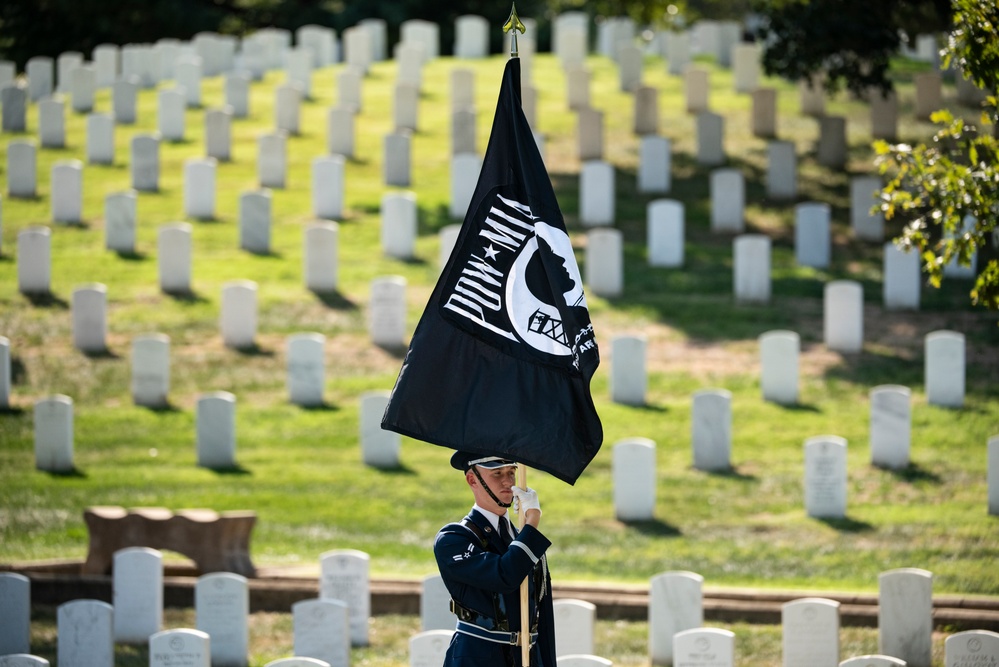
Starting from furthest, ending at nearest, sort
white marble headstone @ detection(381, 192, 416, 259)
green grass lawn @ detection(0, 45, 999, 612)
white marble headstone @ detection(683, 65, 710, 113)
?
white marble headstone @ detection(683, 65, 710, 113) → white marble headstone @ detection(381, 192, 416, 259) → green grass lawn @ detection(0, 45, 999, 612)

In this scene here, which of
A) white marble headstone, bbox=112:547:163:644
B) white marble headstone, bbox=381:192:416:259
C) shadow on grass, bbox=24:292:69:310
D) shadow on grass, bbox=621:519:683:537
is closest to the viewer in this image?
white marble headstone, bbox=112:547:163:644

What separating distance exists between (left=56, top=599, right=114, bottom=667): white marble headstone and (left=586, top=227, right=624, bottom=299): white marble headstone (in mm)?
9343

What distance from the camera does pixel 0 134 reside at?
23.0 metres

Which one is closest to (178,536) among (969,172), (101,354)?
(101,354)

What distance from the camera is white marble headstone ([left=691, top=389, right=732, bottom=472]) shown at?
12844 millimetres

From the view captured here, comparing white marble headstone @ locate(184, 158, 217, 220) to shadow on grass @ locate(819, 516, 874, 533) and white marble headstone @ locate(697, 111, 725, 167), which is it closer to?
white marble headstone @ locate(697, 111, 725, 167)

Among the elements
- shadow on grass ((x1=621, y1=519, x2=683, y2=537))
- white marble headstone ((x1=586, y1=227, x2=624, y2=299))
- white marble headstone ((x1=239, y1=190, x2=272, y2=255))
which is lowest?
shadow on grass ((x1=621, y1=519, x2=683, y2=537))

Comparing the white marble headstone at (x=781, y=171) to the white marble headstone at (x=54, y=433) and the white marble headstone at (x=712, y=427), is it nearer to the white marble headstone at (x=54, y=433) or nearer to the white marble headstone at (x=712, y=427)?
the white marble headstone at (x=712, y=427)

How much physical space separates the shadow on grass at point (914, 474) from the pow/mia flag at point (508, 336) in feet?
22.7

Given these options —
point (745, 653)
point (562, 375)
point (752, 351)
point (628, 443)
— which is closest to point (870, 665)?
point (745, 653)

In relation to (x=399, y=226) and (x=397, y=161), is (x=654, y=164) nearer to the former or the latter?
(x=397, y=161)

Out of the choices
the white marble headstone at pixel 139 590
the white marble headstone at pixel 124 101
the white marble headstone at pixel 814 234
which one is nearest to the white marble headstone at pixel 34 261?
the white marble headstone at pixel 124 101

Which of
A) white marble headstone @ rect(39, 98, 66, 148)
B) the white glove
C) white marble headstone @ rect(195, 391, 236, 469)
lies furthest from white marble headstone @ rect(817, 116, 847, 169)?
the white glove

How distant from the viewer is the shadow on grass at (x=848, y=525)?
1152 cm
